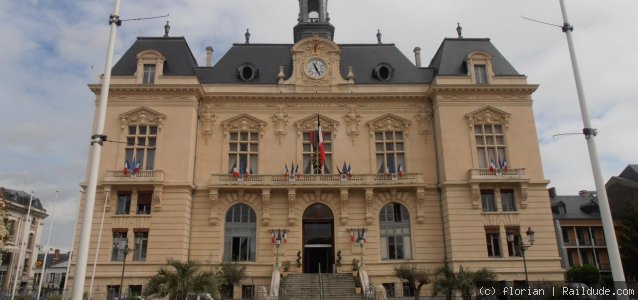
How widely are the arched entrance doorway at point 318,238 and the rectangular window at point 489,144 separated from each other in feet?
35.8

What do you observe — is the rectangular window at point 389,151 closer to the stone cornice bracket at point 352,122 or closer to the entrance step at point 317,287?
the stone cornice bracket at point 352,122

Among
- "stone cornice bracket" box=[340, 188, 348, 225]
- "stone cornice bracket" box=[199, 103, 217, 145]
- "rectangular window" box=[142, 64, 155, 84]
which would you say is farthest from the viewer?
"rectangular window" box=[142, 64, 155, 84]

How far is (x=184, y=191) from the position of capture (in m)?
29.3

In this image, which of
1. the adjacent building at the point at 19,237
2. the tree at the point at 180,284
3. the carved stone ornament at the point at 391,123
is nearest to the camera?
the tree at the point at 180,284

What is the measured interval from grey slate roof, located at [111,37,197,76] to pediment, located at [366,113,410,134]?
44.3 feet

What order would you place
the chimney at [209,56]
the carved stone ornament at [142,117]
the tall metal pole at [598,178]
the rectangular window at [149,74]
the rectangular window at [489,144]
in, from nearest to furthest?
the tall metal pole at [598,178]
the carved stone ornament at [142,117]
the rectangular window at [489,144]
the rectangular window at [149,74]
the chimney at [209,56]

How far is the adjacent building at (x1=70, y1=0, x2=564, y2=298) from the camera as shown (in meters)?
28.8

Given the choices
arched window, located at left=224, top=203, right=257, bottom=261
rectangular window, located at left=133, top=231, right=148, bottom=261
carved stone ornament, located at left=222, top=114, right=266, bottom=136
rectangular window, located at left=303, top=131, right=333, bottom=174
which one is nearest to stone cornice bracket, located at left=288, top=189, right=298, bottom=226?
rectangular window, located at left=303, top=131, right=333, bottom=174

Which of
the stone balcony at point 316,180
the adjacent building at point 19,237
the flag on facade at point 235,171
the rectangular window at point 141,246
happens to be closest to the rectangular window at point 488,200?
the stone balcony at point 316,180

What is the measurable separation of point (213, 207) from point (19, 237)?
3728 cm

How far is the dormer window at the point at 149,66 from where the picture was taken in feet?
104

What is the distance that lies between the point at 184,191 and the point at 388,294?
14247mm

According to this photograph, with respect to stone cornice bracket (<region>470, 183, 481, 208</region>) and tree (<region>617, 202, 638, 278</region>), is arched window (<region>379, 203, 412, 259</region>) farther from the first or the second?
tree (<region>617, 202, 638, 278</region>)

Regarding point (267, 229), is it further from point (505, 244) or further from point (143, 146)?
point (505, 244)
